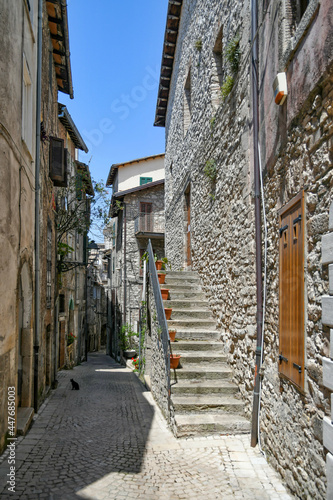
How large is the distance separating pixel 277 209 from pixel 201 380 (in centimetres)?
277

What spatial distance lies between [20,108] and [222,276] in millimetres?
3804

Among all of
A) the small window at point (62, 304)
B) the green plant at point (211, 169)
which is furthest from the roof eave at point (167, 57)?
the small window at point (62, 304)

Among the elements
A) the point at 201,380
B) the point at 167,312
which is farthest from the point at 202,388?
the point at 167,312

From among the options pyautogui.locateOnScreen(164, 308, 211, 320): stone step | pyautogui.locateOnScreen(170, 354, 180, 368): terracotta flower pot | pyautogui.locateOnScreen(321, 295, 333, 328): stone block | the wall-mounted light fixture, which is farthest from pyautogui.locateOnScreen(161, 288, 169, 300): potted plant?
pyautogui.locateOnScreen(321, 295, 333, 328): stone block

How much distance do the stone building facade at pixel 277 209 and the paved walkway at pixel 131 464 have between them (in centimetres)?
36

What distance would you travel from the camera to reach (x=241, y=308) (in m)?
5.47

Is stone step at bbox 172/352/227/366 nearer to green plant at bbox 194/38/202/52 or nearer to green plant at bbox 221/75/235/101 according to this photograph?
green plant at bbox 221/75/235/101

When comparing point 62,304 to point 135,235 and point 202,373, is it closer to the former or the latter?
point 135,235

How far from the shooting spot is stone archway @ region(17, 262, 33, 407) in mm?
6137

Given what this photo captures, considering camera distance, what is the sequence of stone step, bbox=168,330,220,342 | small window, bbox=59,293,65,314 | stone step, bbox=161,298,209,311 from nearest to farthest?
stone step, bbox=168,330,220,342
stone step, bbox=161,298,209,311
small window, bbox=59,293,65,314

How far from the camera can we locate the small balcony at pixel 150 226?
66.0 feet

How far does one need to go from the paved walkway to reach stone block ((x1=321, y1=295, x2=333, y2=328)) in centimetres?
170

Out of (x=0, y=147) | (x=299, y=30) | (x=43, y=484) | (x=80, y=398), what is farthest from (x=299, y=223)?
(x=80, y=398)

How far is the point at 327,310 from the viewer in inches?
111
